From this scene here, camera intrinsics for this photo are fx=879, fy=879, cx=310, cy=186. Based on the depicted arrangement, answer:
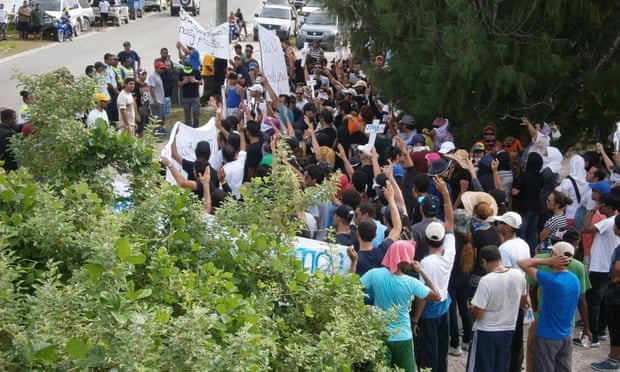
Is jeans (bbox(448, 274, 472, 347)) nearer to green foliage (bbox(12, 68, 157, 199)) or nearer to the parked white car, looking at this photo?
green foliage (bbox(12, 68, 157, 199))

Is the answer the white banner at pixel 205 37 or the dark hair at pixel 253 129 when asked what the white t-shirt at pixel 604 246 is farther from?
the white banner at pixel 205 37

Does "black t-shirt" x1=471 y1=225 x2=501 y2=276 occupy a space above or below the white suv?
above

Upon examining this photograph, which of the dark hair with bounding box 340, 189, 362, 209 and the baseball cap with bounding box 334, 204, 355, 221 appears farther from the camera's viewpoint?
the dark hair with bounding box 340, 189, 362, 209

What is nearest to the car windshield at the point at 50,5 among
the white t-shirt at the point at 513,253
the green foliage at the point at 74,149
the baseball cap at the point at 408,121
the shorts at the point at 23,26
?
the shorts at the point at 23,26

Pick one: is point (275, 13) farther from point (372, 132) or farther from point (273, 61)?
point (372, 132)

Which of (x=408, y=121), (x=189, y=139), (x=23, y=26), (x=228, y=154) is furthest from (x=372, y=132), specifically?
(x=23, y=26)

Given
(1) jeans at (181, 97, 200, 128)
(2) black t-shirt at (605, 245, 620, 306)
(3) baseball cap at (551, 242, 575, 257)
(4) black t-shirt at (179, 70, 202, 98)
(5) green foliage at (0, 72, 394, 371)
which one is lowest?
(1) jeans at (181, 97, 200, 128)

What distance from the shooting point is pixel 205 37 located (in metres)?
17.6

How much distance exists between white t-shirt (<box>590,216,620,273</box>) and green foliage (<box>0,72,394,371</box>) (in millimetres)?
4232

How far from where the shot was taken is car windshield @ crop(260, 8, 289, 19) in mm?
35931

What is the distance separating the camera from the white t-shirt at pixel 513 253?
7.78 m

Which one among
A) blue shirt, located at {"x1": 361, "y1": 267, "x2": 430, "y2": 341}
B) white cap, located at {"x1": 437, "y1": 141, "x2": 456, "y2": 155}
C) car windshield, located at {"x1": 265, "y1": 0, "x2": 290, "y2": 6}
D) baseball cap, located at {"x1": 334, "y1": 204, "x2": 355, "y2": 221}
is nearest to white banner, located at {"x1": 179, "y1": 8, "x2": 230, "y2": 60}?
white cap, located at {"x1": 437, "y1": 141, "x2": 456, "y2": 155}

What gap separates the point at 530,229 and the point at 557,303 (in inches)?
138

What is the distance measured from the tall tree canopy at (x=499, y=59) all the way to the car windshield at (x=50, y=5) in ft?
77.1
